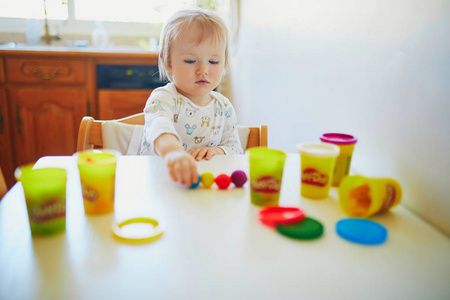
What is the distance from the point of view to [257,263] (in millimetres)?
430

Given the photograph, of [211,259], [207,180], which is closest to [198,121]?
[207,180]

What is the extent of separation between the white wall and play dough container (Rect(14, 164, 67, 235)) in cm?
58

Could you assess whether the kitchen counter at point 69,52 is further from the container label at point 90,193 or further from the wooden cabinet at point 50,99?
the container label at point 90,193

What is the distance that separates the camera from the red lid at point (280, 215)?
52 centimetres

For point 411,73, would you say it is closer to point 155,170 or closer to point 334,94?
point 334,94

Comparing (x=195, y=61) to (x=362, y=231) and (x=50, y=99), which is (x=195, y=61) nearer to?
(x=362, y=231)

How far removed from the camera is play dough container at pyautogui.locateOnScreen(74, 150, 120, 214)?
1.76ft

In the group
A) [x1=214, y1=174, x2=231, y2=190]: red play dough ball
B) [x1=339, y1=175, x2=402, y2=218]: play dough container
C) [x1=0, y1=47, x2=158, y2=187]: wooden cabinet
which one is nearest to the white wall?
[x1=339, y1=175, x2=402, y2=218]: play dough container

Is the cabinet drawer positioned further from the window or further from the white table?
the white table

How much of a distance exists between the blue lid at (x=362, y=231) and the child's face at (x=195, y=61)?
60 cm

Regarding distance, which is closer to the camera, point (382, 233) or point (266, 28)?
point (382, 233)

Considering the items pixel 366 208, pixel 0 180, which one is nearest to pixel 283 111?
pixel 366 208

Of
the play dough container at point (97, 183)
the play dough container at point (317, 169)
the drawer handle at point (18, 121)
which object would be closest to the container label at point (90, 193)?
the play dough container at point (97, 183)

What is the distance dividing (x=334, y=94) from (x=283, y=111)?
1.54 feet
